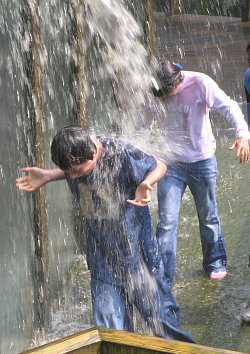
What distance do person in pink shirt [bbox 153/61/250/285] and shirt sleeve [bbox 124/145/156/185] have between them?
106 cm

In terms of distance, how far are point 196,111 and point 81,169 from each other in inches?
63.3

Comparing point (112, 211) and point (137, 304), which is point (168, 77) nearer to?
point (112, 211)

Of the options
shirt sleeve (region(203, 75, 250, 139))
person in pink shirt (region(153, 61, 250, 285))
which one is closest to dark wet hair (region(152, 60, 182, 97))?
person in pink shirt (region(153, 61, 250, 285))

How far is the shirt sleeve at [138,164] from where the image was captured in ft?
14.7

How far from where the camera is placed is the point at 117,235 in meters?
4.48

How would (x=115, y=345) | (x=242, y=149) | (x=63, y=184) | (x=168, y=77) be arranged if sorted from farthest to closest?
1. (x=63, y=184)
2. (x=168, y=77)
3. (x=242, y=149)
4. (x=115, y=345)

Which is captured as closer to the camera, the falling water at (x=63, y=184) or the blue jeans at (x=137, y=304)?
the blue jeans at (x=137, y=304)

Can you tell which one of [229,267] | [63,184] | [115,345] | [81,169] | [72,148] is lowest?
[229,267]

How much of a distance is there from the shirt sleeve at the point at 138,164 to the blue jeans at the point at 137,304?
502mm

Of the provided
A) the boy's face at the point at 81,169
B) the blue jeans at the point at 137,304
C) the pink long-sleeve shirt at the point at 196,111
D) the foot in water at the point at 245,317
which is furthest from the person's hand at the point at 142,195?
the foot in water at the point at 245,317

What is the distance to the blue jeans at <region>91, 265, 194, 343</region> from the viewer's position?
4570 mm

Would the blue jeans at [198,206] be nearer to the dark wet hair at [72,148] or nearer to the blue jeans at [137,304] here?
the blue jeans at [137,304]

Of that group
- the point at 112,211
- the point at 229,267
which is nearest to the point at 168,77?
the point at 112,211

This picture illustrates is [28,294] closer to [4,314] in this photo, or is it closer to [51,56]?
[4,314]
